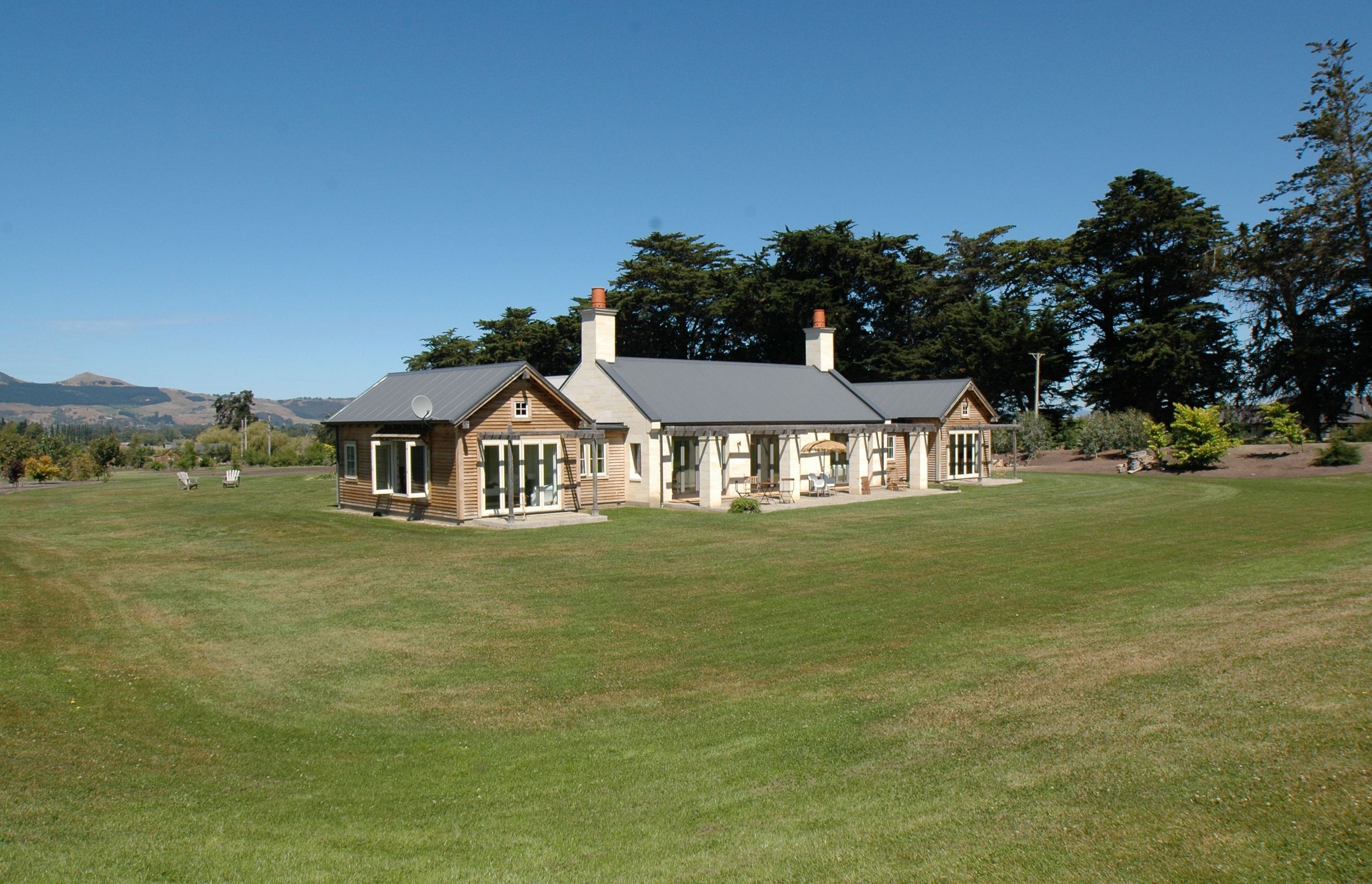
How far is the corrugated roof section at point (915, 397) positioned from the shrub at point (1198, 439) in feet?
29.7

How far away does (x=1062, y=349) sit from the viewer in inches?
2121

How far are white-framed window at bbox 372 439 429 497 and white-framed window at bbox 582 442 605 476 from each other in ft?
13.8

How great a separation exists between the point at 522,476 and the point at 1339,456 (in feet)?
93.8

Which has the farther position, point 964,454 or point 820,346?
point 964,454

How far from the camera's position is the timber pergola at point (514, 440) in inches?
871

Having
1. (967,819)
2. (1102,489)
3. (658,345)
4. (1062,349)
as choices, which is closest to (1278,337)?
(1062,349)

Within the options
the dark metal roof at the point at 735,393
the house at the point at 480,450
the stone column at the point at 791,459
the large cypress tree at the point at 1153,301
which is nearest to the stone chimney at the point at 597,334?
the dark metal roof at the point at 735,393

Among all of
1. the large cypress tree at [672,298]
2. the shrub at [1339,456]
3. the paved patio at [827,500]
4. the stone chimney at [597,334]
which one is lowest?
the paved patio at [827,500]

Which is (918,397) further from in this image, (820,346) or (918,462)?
(820,346)

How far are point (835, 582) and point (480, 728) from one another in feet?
23.9

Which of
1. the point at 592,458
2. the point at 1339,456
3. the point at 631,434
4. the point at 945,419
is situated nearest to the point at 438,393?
Result: the point at 592,458

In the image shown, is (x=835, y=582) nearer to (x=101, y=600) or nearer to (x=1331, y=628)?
(x=1331, y=628)

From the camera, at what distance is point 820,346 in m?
35.6

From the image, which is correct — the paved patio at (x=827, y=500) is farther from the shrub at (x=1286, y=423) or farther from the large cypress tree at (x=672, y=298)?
the large cypress tree at (x=672, y=298)
